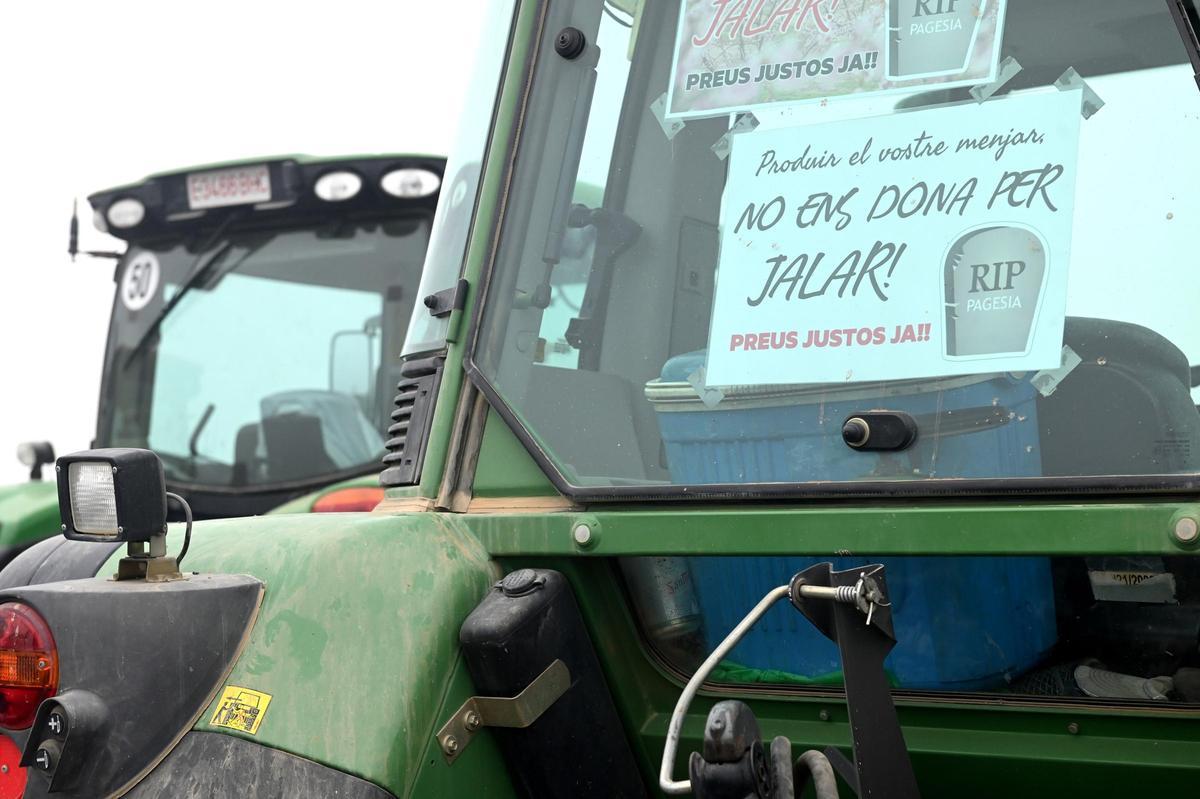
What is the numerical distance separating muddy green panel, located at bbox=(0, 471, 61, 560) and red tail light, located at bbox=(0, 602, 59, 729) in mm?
4808

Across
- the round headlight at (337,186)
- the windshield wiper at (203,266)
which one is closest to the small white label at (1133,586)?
the round headlight at (337,186)

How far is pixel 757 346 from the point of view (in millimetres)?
1825

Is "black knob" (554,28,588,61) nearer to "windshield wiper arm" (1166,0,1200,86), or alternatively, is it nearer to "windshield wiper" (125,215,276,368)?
"windshield wiper arm" (1166,0,1200,86)

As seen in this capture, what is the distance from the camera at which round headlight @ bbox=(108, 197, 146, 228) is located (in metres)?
6.57

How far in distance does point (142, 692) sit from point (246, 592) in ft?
0.58

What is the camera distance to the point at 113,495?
1814 millimetres

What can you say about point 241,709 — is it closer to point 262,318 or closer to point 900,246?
point 900,246

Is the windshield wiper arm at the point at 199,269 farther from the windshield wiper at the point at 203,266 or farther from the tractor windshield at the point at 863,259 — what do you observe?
the tractor windshield at the point at 863,259

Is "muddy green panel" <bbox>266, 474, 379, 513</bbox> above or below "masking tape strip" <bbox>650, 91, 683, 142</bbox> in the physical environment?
below

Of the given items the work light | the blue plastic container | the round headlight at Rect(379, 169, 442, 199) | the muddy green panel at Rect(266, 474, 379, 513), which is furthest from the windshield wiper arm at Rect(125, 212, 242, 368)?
the blue plastic container

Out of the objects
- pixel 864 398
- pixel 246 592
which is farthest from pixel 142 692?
pixel 864 398

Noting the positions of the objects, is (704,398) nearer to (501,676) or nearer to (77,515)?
(501,676)

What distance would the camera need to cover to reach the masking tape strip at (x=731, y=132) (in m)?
1.90

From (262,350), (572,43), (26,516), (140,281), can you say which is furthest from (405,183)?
(572,43)
